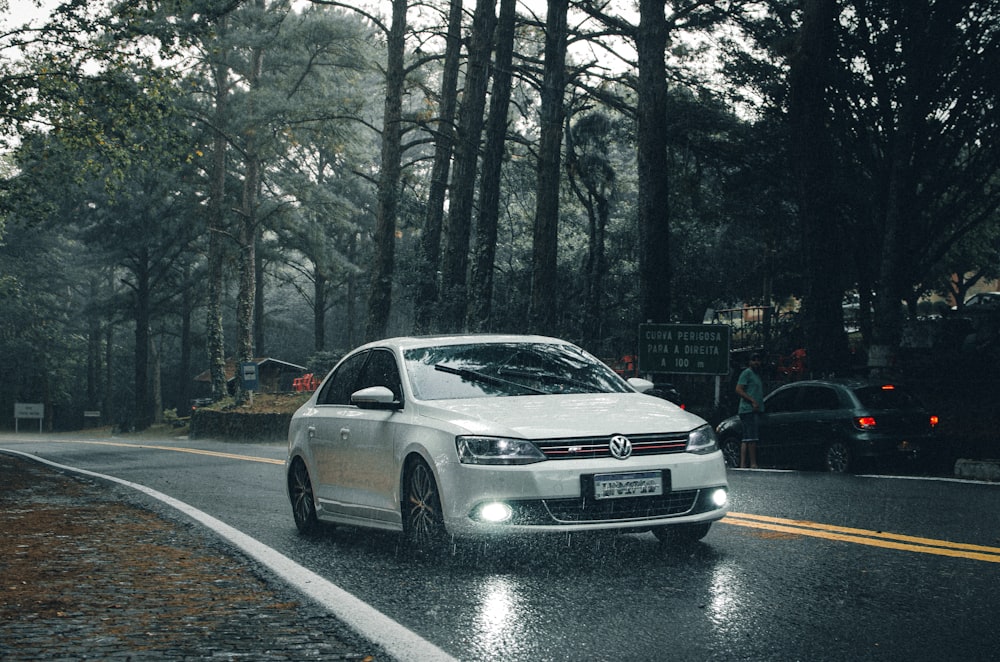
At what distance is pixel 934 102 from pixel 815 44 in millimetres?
5775

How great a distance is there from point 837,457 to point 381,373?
858cm

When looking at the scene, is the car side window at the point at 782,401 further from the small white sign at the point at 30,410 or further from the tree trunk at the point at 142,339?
the small white sign at the point at 30,410

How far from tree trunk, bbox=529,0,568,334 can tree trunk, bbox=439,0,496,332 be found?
2088 mm

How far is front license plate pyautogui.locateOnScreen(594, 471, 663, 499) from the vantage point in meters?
7.17

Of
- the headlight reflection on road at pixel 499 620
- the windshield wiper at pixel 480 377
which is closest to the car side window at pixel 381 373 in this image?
the windshield wiper at pixel 480 377

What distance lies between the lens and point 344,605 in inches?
251

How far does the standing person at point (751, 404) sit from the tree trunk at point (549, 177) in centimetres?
828

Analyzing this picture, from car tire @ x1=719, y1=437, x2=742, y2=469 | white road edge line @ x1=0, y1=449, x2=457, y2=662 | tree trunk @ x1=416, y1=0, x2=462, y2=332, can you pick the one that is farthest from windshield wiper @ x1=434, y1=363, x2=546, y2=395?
tree trunk @ x1=416, y1=0, x2=462, y2=332

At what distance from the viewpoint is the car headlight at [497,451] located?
720 cm

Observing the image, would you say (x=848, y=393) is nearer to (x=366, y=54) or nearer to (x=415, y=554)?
(x=415, y=554)

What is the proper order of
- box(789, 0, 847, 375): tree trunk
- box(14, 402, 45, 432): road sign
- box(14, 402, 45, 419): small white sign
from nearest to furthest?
box(789, 0, 847, 375): tree trunk, box(14, 402, 45, 432): road sign, box(14, 402, 45, 419): small white sign

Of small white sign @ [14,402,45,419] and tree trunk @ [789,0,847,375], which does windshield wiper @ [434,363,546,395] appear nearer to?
tree trunk @ [789,0,847,375]

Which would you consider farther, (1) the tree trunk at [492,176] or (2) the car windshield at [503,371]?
(1) the tree trunk at [492,176]

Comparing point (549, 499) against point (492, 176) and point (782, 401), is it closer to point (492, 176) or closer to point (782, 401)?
point (782, 401)
